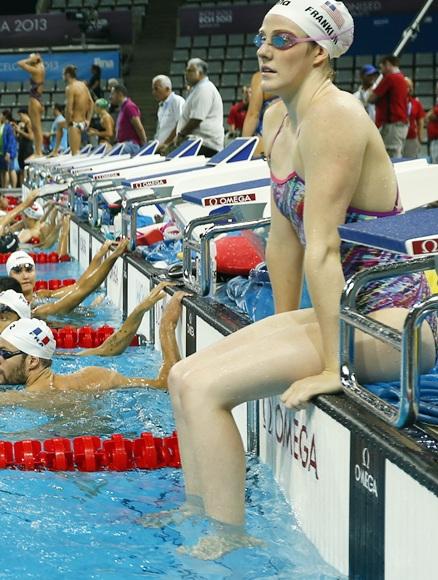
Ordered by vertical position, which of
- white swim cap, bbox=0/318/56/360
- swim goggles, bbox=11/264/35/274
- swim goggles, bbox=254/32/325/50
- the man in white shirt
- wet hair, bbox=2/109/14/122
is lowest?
wet hair, bbox=2/109/14/122

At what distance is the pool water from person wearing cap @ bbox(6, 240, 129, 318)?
163 cm

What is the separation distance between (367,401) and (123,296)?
13.1 feet

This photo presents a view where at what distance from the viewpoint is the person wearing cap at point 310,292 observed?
2307 mm

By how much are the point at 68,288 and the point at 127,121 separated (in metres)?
6.31

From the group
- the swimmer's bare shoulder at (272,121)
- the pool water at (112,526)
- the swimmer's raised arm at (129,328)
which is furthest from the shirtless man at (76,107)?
the swimmer's bare shoulder at (272,121)

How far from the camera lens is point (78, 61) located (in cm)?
2045

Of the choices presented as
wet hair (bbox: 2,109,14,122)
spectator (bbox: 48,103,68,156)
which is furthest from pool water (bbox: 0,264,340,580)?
wet hair (bbox: 2,109,14,122)

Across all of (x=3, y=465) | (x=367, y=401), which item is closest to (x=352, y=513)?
(x=367, y=401)

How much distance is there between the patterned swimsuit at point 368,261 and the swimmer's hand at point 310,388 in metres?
0.18

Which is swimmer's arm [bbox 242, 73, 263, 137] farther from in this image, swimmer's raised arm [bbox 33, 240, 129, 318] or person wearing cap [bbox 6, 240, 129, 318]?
swimmer's raised arm [bbox 33, 240, 129, 318]

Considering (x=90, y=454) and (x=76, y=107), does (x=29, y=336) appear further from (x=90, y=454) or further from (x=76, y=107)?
(x=76, y=107)

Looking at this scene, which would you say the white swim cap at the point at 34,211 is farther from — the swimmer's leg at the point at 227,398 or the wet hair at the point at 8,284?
the swimmer's leg at the point at 227,398

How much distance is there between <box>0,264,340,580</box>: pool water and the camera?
238cm

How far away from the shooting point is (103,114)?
572 inches
